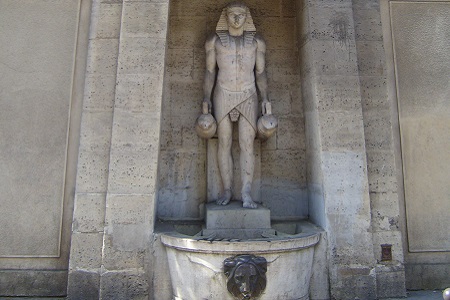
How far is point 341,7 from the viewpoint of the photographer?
5633mm

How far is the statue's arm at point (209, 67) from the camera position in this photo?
18.8 ft

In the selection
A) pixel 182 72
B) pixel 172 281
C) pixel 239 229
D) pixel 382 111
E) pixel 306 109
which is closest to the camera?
pixel 172 281

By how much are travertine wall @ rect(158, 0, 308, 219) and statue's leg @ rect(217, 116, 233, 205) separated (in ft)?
1.52

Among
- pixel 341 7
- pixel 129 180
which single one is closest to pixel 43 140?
pixel 129 180

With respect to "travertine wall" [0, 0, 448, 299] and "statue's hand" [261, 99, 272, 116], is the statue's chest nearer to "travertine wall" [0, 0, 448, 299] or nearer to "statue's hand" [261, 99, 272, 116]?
"statue's hand" [261, 99, 272, 116]

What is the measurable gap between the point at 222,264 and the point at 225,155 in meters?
1.82

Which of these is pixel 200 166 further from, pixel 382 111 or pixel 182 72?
pixel 382 111

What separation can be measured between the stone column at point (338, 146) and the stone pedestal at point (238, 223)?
821 mm

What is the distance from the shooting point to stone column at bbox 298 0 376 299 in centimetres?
482

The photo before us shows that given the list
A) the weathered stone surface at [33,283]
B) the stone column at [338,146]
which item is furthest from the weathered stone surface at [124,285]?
the stone column at [338,146]

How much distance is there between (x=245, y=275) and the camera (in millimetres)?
4113

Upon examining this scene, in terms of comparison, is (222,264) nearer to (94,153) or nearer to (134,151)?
(134,151)

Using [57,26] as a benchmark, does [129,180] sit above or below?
below

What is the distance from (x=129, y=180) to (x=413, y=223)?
4342 millimetres
